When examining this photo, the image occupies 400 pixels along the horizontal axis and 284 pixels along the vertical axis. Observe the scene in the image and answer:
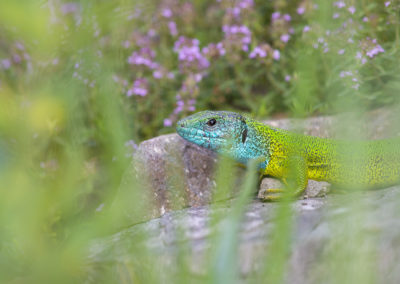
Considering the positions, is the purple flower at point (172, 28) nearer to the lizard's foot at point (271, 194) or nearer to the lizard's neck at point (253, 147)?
the lizard's neck at point (253, 147)

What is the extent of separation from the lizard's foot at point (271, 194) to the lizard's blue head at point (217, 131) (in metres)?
0.37

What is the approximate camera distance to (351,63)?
4.41 metres

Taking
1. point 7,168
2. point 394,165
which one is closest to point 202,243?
point 7,168

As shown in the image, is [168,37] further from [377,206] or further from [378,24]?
[377,206]

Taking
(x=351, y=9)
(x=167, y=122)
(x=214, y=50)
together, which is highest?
(x=351, y=9)

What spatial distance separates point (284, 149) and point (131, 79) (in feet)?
8.60

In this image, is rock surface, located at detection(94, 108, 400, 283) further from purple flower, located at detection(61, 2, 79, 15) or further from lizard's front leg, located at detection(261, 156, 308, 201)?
purple flower, located at detection(61, 2, 79, 15)

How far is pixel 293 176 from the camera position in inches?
130

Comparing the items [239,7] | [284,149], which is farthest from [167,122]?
[239,7]

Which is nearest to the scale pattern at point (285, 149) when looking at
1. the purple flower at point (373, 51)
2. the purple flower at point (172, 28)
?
the purple flower at point (373, 51)

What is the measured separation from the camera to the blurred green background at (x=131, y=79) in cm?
95

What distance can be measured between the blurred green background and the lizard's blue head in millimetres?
512

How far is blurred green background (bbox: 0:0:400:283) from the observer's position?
954mm

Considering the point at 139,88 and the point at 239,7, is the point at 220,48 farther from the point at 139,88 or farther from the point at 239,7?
the point at 139,88
